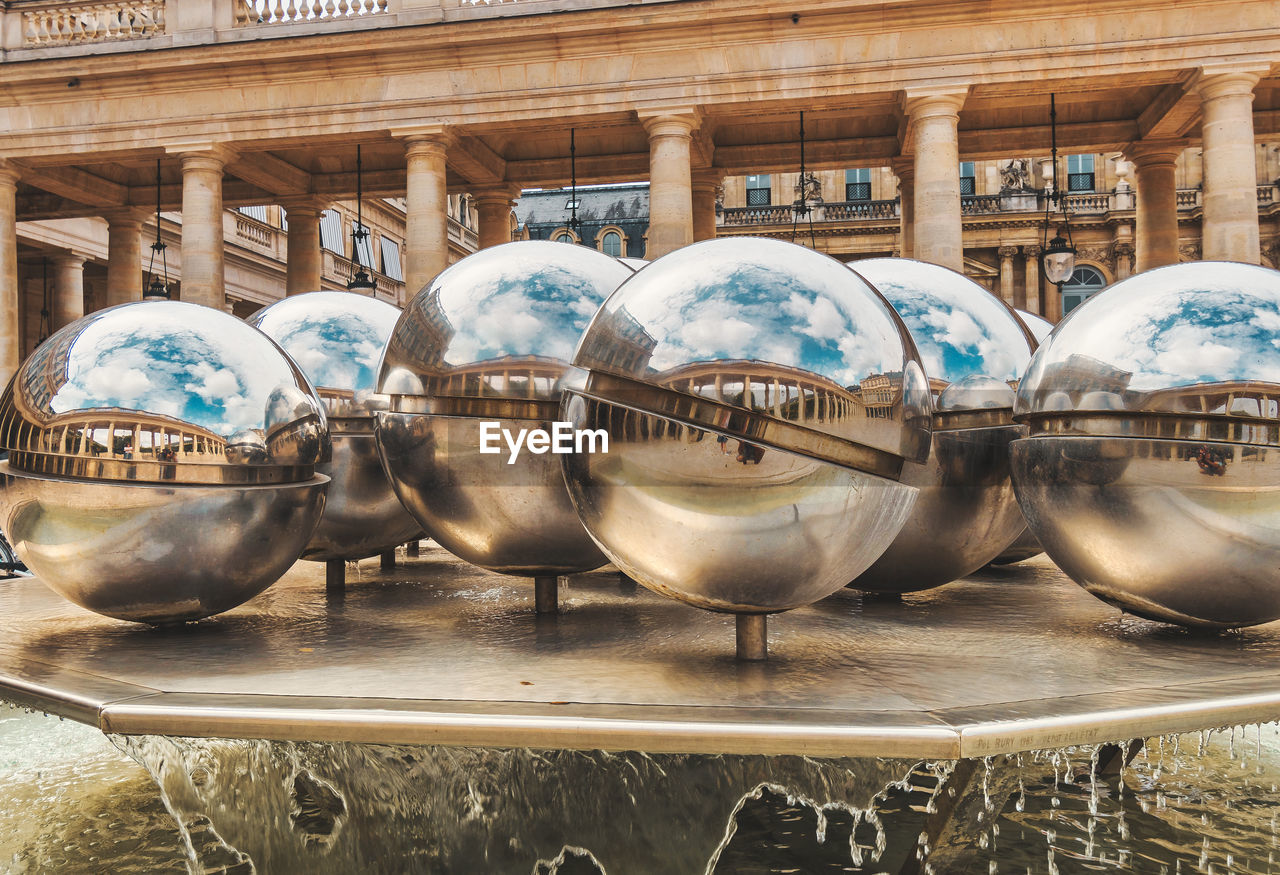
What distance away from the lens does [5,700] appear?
300 centimetres

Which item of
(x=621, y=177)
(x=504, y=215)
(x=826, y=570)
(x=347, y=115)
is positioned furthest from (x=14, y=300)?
(x=826, y=570)

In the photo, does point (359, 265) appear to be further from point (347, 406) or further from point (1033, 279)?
point (1033, 279)

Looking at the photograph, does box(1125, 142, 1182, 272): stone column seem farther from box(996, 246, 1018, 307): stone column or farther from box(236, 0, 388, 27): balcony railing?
box(996, 246, 1018, 307): stone column

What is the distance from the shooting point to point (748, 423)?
108 inches

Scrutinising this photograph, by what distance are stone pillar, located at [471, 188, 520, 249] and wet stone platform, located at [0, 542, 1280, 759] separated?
927 inches

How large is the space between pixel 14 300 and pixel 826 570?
2760 centimetres

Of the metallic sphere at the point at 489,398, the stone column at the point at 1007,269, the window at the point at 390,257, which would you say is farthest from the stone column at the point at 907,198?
the stone column at the point at 1007,269

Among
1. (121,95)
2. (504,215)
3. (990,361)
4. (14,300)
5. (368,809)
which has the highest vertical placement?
(121,95)

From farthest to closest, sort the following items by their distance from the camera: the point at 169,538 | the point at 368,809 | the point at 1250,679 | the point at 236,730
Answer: the point at 169,538 < the point at 368,809 < the point at 1250,679 < the point at 236,730

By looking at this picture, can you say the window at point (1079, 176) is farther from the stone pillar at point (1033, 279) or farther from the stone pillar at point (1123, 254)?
the stone pillar at point (1033, 279)

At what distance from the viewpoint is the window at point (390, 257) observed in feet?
155

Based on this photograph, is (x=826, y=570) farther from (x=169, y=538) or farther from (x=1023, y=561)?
(x=1023, y=561)

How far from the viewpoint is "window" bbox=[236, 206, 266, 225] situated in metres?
36.2

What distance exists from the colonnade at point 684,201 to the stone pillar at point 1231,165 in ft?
0.07
